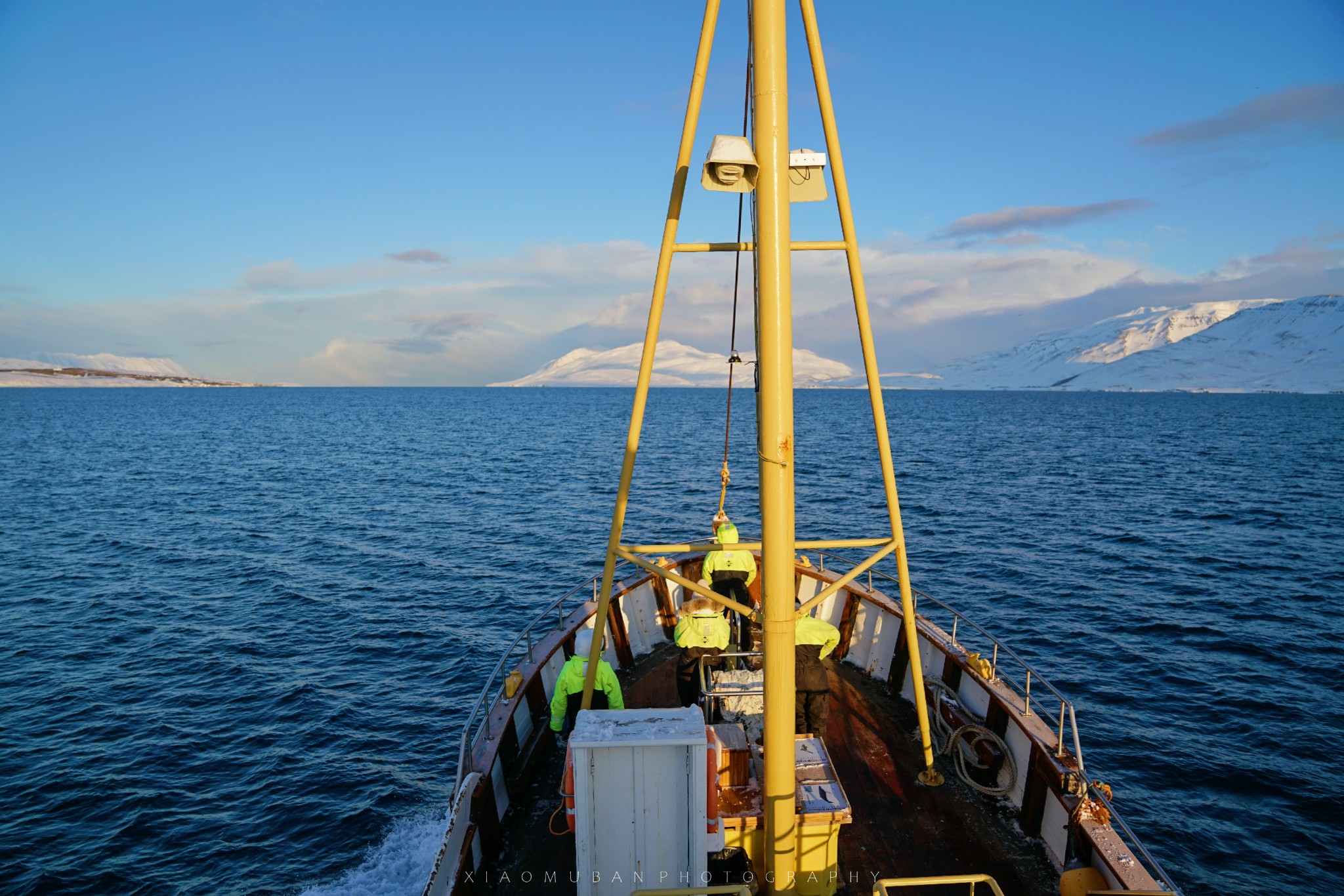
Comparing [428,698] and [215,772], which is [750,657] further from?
[215,772]

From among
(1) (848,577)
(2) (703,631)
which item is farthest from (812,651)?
(1) (848,577)

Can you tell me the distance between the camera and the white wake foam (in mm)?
11633

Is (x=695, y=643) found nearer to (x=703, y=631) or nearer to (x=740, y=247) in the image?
(x=703, y=631)

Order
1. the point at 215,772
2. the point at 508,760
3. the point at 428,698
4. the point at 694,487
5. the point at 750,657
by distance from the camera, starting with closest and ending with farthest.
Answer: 1. the point at 508,760
2. the point at 750,657
3. the point at 215,772
4. the point at 428,698
5. the point at 694,487

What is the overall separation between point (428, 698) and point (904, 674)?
1176 cm

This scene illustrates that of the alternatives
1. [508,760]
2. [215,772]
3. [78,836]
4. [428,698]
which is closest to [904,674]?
[508,760]

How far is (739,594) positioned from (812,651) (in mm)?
3235

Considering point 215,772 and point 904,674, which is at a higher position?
point 904,674

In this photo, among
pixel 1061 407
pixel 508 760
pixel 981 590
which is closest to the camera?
pixel 508 760

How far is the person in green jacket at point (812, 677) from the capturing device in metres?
8.76

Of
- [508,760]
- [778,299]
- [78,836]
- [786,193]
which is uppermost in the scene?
[786,193]

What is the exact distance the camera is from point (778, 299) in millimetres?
5699

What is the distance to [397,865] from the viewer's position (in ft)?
40.1

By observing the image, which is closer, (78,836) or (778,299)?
(778,299)
